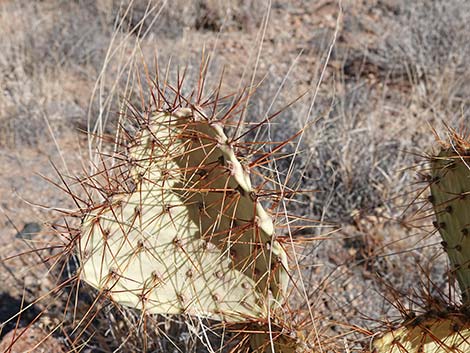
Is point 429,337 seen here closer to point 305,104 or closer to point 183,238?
point 183,238

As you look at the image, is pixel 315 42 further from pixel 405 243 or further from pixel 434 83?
pixel 405 243

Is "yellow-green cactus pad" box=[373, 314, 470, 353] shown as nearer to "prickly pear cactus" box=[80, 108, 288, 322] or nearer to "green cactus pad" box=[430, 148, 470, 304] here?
"green cactus pad" box=[430, 148, 470, 304]

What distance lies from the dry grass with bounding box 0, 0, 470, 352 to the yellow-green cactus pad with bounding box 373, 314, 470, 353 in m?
0.18

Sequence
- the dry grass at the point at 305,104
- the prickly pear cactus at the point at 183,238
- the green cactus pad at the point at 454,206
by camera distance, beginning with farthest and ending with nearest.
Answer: the dry grass at the point at 305,104, the green cactus pad at the point at 454,206, the prickly pear cactus at the point at 183,238

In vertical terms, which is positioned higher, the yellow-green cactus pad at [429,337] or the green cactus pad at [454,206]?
the green cactus pad at [454,206]

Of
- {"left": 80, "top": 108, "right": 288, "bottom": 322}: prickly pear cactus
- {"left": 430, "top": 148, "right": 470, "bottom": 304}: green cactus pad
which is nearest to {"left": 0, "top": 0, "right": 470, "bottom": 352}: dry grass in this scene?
{"left": 430, "top": 148, "right": 470, "bottom": 304}: green cactus pad

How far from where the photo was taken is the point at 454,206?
1.71 m

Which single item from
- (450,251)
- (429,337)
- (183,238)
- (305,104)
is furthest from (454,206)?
(305,104)

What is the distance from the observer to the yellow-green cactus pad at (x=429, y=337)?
5.03 feet

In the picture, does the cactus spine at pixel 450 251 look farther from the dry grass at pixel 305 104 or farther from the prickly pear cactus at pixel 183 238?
the prickly pear cactus at pixel 183 238

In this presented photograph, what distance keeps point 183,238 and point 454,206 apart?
0.69m

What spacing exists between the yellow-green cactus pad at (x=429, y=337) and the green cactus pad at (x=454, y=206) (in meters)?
0.10

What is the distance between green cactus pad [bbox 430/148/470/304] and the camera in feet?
5.47

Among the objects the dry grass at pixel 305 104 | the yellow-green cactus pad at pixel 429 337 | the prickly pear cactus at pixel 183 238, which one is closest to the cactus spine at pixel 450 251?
the yellow-green cactus pad at pixel 429 337
